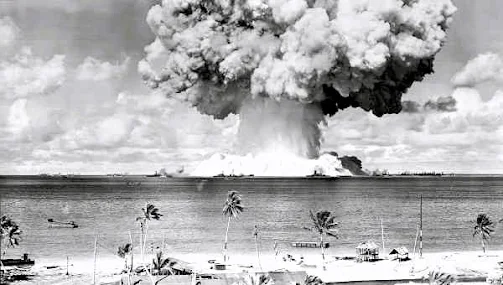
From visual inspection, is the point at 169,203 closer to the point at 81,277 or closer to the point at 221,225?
the point at 221,225

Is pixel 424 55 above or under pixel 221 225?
above

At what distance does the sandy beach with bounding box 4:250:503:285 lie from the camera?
5419cm

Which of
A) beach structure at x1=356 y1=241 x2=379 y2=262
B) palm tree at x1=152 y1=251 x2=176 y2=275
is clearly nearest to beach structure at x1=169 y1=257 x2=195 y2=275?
palm tree at x1=152 y1=251 x2=176 y2=275

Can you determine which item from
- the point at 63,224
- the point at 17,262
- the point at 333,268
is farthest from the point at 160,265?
the point at 63,224

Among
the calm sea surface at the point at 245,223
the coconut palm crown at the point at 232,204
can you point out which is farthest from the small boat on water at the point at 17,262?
the coconut palm crown at the point at 232,204

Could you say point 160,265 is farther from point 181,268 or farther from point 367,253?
Answer: point 367,253

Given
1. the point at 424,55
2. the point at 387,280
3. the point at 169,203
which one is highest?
the point at 424,55

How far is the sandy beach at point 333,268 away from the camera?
54.2 metres

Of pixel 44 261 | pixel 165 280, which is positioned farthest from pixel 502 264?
pixel 44 261

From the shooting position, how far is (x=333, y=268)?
60.7 m

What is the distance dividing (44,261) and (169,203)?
280 feet

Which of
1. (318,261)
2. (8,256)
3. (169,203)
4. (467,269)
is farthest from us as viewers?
(169,203)

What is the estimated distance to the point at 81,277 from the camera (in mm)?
56406

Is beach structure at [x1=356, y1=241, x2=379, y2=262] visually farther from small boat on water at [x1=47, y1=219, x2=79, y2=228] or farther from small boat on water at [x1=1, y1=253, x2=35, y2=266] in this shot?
small boat on water at [x1=47, y1=219, x2=79, y2=228]
